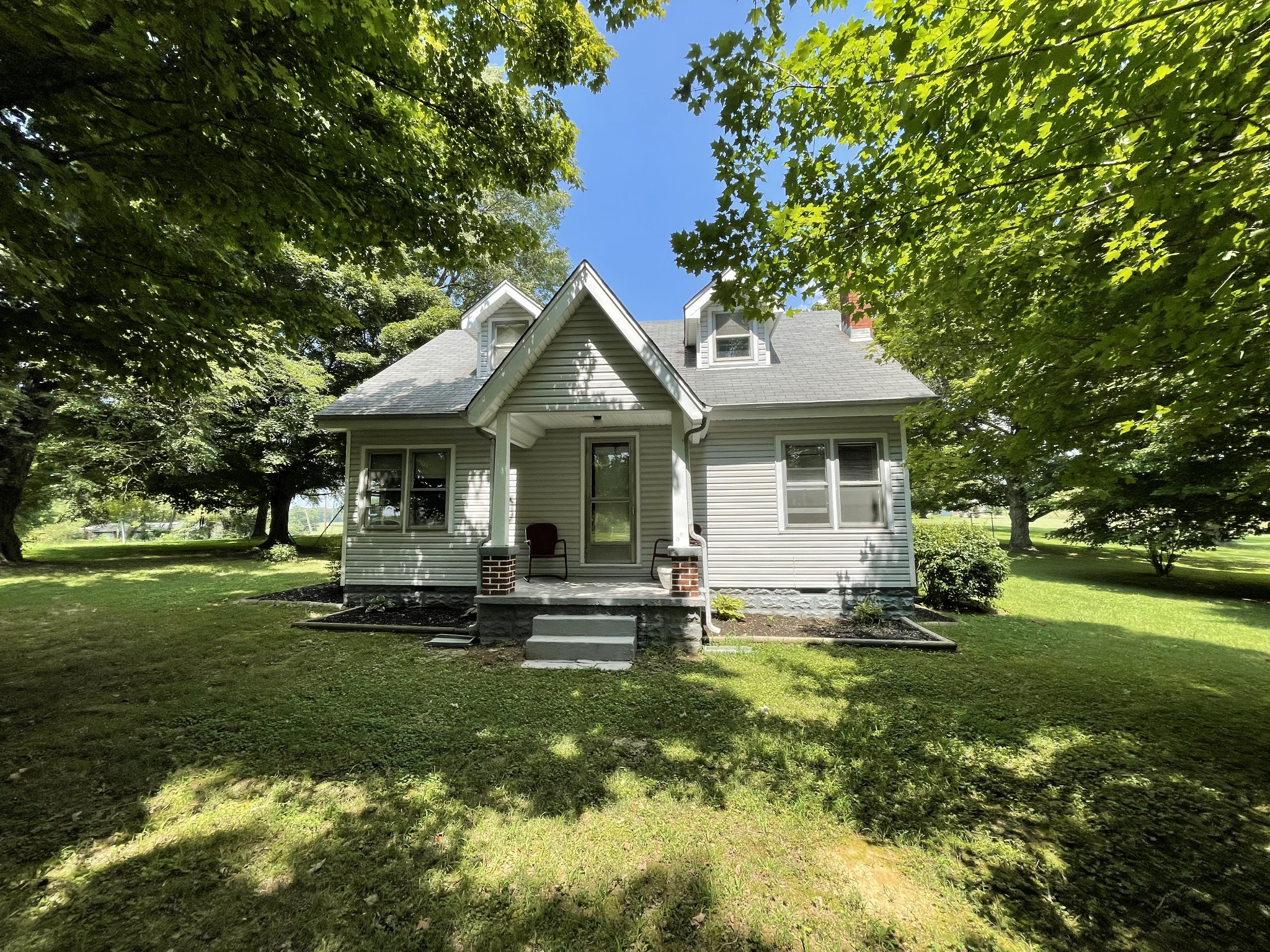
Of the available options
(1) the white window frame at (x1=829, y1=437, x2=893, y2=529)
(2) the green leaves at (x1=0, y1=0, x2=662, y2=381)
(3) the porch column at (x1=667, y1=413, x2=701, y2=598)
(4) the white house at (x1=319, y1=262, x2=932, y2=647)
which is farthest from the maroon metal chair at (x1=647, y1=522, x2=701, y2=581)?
(2) the green leaves at (x1=0, y1=0, x2=662, y2=381)

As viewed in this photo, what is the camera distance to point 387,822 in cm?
284

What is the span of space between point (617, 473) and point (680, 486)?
8.80 ft

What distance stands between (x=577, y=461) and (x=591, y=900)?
7.18 m

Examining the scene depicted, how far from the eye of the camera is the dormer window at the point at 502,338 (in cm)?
982

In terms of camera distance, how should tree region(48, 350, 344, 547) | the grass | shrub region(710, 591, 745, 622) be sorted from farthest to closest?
tree region(48, 350, 344, 547) < shrub region(710, 591, 745, 622) < the grass

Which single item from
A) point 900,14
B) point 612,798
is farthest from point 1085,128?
point 612,798

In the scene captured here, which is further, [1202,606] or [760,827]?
[1202,606]

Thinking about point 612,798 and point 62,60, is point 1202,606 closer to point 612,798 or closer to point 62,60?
point 612,798

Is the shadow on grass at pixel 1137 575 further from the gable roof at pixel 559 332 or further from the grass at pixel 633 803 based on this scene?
the gable roof at pixel 559 332

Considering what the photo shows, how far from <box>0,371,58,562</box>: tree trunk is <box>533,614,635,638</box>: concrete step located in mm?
16009

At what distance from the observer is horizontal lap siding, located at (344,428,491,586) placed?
8797 mm

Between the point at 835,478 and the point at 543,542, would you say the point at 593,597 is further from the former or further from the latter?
the point at 835,478

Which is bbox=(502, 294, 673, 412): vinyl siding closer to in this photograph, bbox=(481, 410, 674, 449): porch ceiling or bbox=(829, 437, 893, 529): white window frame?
bbox=(481, 410, 674, 449): porch ceiling

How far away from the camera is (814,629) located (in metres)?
7.27
